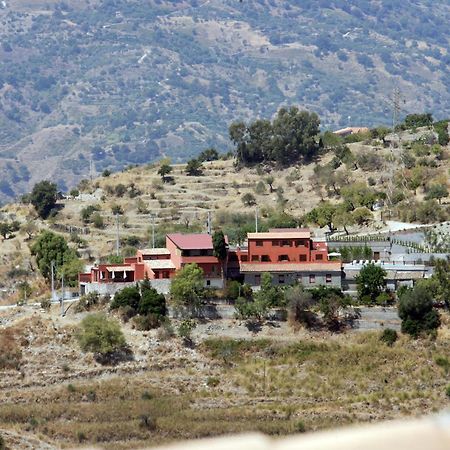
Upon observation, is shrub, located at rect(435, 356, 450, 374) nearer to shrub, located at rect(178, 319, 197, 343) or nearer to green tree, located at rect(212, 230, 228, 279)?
shrub, located at rect(178, 319, 197, 343)

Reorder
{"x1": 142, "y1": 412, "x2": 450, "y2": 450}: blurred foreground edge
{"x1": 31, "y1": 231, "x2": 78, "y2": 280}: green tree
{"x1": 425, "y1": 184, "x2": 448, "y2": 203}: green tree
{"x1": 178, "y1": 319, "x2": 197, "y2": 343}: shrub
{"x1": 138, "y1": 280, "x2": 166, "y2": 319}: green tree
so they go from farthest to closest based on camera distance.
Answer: {"x1": 425, "y1": 184, "x2": 448, "y2": 203}: green tree
{"x1": 31, "y1": 231, "x2": 78, "y2": 280}: green tree
{"x1": 138, "y1": 280, "x2": 166, "y2": 319}: green tree
{"x1": 178, "y1": 319, "x2": 197, "y2": 343}: shrub
{"x1": 142, "y1": 412, "x2": 450, "y2": 450}: blurred foreground edge

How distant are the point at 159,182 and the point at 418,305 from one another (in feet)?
101

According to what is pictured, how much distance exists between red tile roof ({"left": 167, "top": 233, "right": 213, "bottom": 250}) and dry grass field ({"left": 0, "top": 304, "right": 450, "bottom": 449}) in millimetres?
2953

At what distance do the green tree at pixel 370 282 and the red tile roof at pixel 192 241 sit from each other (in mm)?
4707

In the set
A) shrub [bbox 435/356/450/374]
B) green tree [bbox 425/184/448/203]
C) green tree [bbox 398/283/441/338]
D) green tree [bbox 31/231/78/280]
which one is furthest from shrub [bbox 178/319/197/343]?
green tree [bbox 425/184/448/203]

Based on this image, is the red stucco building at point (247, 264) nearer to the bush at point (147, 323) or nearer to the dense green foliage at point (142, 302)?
the dense green foliage at point (142, 302)

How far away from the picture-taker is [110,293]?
121ft

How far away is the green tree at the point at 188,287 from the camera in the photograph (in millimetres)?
34938

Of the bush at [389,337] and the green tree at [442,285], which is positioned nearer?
the bush at [389,337]

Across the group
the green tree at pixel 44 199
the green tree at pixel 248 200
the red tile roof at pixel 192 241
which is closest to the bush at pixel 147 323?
the red tile roof at pixel 192 241

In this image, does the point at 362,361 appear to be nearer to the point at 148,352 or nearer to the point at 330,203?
the point at 148,352

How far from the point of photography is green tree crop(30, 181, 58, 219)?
59.1 meters

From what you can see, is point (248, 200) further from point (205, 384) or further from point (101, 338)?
point (205, 384)

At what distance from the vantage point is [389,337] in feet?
109
